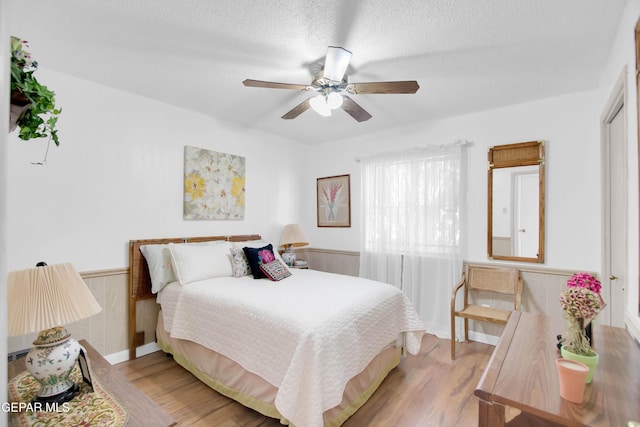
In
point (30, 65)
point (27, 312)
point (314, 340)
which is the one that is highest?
point (30, 65)

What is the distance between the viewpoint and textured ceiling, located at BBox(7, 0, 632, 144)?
5.20 ft

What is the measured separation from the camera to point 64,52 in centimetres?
203

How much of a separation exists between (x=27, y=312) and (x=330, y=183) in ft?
11.6

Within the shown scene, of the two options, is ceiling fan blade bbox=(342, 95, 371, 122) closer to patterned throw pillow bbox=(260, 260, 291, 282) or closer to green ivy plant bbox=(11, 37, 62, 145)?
patterned throw pillow bbox=(260, 260, 291, 282)

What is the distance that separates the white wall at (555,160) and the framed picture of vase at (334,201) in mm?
1189

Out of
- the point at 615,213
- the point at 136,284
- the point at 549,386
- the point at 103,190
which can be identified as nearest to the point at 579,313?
the point at 549,386

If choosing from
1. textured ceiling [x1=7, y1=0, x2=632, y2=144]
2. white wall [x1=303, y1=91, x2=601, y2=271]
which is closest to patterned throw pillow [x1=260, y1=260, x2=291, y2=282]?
textured ceiling [x1=7, y1=0, x2=632, y2=144]

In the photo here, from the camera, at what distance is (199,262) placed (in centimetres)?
270

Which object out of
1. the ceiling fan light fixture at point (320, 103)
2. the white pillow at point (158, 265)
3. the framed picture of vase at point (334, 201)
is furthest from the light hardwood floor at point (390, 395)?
the ceiling fan light fixture at point (320, 103)

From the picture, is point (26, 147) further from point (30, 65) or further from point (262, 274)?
point (262, 274)

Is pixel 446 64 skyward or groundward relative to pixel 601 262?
skyward

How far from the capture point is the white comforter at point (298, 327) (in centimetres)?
160

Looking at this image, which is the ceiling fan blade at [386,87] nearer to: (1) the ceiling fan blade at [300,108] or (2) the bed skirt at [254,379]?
(1) the ceiling fan blade at [300,108]

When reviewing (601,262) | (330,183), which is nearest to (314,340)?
(601,262)
